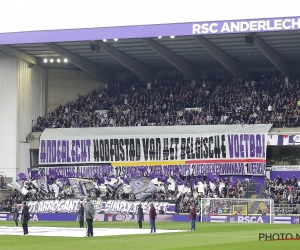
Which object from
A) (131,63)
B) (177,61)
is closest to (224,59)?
(177,61)

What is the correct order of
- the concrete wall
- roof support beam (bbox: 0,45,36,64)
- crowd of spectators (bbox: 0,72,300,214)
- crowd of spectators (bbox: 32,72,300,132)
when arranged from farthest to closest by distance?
the concrete wall < roof support beam (bbox: 0,45,36,64) < crowd of spectators (bbox: 32,72,300,132) < crowd of spectators (bbox: 0,72,300,214)

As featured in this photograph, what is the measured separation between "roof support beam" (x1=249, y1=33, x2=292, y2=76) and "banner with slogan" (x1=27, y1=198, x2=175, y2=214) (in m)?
13.9

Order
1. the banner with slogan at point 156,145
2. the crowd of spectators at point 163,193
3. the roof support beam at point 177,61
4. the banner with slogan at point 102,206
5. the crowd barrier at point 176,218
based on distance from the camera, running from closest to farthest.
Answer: the crowd barrier at point 176,218 → the banner with slogan at point 102,206 → the crowd of spectators at point 163,193 → the banner with slogan at point 156,145 → the roof support beam at point 177,61

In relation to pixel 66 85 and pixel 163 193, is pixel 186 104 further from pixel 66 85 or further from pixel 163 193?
pixel 66 85

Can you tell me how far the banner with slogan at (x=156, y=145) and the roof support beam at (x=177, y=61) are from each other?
5971 mm

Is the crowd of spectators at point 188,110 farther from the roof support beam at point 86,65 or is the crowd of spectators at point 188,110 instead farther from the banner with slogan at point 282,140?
the roof support beam at point 86,65

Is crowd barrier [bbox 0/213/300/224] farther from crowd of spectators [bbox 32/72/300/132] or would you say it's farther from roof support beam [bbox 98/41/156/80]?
roof support beam [bbox 98/41/156/80]

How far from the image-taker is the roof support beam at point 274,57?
65200 millimetres

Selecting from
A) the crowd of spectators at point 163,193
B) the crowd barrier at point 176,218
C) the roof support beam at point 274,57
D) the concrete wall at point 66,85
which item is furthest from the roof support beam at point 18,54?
the roof support beam at point 274,57

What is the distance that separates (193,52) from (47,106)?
14043mm

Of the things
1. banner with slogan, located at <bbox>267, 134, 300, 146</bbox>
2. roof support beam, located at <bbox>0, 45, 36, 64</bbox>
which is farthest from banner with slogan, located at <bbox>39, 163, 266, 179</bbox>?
roof support beam, located at <bbox>0, 45, 36, 64</bbox>

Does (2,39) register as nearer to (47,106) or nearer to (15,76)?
(15,76)

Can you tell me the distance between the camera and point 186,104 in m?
71.3

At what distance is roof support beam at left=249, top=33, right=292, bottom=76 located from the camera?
214 ft
